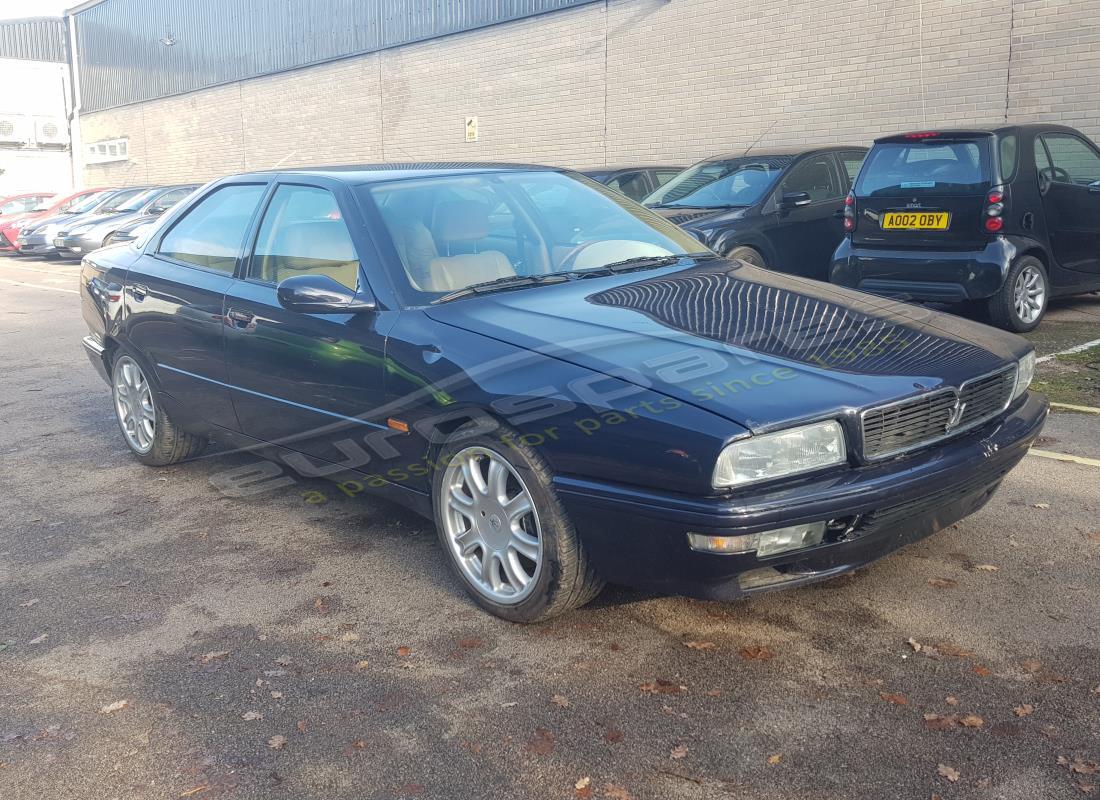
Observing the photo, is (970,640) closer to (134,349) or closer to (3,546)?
(3,546)

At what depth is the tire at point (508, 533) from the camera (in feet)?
10.7

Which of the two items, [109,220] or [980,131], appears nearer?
[980,131]

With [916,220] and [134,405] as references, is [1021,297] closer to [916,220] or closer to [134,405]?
[916,220]

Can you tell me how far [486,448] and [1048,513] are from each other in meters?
2.49

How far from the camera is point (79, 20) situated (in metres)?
38.3

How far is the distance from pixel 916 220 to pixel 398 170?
206 inches

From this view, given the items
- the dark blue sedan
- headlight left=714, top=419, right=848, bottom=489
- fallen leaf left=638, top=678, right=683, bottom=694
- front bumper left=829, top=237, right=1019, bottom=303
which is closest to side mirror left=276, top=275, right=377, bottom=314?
the dark blue sedan

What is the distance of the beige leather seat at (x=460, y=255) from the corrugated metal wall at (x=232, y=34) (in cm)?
1531

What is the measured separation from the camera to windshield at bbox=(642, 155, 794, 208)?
10172 mm

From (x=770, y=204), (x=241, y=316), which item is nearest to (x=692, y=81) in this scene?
(x=770, y=204)

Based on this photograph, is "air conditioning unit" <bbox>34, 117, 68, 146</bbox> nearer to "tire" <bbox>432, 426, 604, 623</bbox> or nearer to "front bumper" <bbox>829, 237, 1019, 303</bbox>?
"front bumper" <bbox>829, 237, 1019, 303</bbox>

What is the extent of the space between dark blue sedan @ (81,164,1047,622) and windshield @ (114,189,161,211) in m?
17.5

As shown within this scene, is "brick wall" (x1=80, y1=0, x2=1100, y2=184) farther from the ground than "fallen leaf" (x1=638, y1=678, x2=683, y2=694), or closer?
farther from the ground

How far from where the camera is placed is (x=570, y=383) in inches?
126
